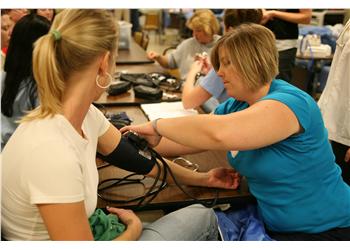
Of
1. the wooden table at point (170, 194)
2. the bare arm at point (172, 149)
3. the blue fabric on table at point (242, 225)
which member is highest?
the bare arm at point (172, 149)

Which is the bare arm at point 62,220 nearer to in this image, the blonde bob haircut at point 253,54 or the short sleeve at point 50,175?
the short sleeve at point 50,175

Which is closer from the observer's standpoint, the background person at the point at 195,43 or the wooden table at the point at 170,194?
the wooden table at the point at 170,194

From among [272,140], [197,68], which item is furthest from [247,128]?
[197,68]

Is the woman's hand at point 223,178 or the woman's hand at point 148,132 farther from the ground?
the woman's hand at point 148,132

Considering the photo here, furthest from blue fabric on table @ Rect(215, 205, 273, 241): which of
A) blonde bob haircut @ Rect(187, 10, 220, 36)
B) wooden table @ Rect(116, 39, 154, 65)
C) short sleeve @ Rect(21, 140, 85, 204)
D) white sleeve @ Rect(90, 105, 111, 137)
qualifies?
wooden table @ Rect(116, 39, 154, 65)

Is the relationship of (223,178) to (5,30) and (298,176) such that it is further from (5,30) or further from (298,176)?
(5,30)

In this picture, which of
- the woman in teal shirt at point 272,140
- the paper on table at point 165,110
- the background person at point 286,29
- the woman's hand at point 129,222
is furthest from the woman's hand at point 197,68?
the woman's hand at point 129,222

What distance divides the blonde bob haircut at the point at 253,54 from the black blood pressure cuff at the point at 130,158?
41 cm

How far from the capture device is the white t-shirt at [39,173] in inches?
34.2

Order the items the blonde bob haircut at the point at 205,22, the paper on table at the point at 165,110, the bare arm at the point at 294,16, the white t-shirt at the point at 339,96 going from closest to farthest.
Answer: the white t-shirt at the point at 339,96 < the paper on table at the point at 165,110 < the bare arm at the point at 294,16 < the blonde bob haircut at the point at 205,22

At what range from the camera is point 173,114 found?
6.57 feet
